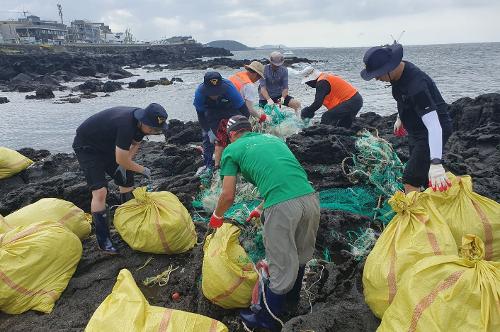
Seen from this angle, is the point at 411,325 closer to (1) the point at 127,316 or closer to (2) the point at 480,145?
(1) the point at 127,316

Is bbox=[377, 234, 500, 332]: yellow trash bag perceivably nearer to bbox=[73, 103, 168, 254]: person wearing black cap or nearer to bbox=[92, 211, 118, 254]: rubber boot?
bbox=[73, 103, 168, 254]: person wearing black cap

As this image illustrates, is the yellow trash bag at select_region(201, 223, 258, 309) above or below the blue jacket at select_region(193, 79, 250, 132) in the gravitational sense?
below

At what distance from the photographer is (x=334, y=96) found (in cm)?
657

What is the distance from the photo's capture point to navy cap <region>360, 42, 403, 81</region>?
3191mm

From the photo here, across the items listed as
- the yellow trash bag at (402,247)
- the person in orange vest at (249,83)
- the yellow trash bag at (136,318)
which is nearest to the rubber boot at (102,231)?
the yellow trash bag at (136,318)

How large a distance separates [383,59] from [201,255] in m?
2.37

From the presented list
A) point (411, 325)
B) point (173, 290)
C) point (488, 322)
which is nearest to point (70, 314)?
point (173, 290)

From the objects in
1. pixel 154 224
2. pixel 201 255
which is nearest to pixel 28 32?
pixel 154 224

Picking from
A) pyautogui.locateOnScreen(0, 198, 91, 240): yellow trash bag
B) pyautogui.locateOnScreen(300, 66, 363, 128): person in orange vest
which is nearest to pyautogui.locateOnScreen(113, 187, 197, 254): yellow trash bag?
pyautogui.locateOnScreen(0, 198, 91, 240): yellow trash bag

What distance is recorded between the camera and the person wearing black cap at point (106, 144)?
3924 millimetres

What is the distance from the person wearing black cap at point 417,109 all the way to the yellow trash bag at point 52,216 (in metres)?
3.30

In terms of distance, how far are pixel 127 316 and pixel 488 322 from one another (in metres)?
1.82

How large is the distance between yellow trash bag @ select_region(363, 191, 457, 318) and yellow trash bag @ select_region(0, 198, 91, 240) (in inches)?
121

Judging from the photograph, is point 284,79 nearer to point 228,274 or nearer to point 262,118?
point 262,118
